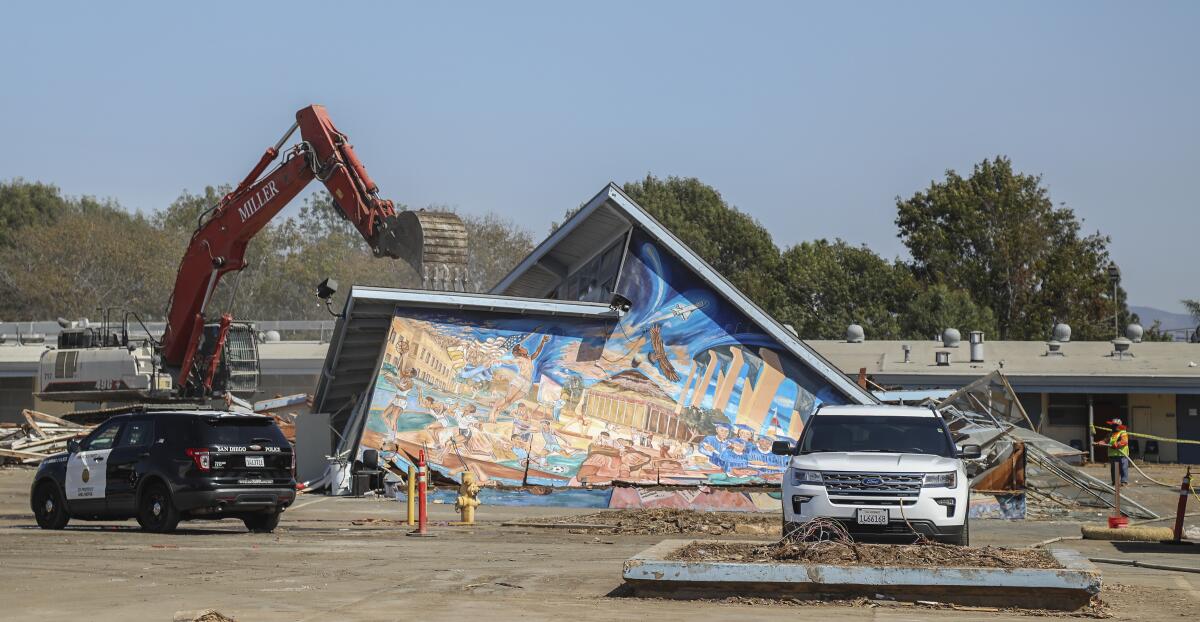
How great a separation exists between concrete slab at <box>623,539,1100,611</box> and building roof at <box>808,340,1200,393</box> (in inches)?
1270

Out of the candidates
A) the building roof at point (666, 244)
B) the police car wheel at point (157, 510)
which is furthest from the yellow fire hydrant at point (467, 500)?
the building roof at point (666, 244)

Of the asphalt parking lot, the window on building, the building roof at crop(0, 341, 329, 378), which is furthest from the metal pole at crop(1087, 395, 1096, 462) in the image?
the building roof at crop(0, 341, 329, 378)

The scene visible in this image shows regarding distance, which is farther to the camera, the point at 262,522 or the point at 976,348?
the point at 976,348

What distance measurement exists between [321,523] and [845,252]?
63086mm

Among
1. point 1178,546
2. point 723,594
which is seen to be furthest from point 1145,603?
point 1178,546

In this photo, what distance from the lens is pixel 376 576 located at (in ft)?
49.3

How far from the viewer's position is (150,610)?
40.1ft

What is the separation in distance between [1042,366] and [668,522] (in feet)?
99.1

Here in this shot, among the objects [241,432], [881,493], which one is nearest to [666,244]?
[241,432]

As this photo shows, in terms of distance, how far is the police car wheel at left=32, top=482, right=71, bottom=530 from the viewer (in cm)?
2167

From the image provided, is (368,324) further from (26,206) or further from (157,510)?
(26,206)

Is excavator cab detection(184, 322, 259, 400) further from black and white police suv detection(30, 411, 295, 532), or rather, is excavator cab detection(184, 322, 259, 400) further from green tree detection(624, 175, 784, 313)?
green tree detection(624, 175, 784, 313)

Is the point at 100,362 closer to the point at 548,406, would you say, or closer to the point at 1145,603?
the point at 548,406

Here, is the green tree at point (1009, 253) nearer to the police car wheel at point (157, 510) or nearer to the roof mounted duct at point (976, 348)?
the roof mounted duct at point (976, 348)
